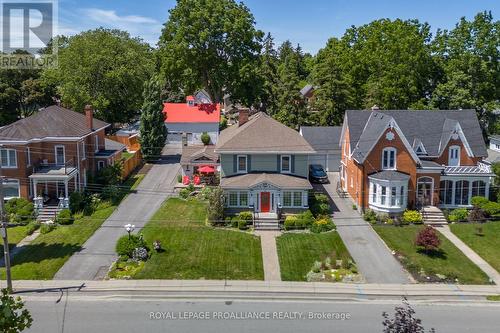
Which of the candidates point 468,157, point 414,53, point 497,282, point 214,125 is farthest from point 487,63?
point 497,282

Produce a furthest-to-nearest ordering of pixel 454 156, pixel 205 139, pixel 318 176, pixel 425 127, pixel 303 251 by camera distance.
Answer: pixel 205 139
pixel 318 176
pixel 425 127
pixel 454 156
pixel 303 251

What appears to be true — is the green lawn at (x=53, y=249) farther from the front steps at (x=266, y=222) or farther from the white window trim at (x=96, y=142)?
the front steps at (x=266, y=222)

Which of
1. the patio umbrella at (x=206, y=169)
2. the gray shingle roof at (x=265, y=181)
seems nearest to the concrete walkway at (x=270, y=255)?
the gray shingle roof at (x=265, y=181)

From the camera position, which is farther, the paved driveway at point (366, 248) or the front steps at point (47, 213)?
the front steps at point (47, 213)

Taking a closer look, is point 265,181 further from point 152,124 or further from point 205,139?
point 205,139

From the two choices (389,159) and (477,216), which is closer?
(477,216)

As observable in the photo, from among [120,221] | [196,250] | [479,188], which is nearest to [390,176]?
[479,188]

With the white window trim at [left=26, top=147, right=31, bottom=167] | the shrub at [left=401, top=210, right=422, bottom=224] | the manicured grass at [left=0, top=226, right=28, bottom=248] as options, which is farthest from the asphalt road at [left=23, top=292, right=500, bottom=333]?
the white window trim at [left=26, top=147, right=31, bottom=167]

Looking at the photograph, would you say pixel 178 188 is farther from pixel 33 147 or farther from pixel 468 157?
pixel 468 157
